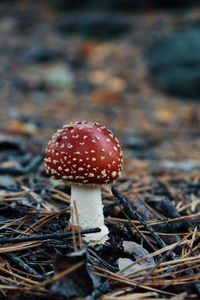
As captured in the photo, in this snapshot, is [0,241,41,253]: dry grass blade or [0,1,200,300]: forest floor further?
[0,241,41,253]: dry grass blade

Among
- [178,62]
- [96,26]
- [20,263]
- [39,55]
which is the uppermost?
[96,26]

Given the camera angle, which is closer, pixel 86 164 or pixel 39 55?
pixel 86 164

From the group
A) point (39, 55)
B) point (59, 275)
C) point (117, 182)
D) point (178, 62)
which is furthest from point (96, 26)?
point (59, 275)

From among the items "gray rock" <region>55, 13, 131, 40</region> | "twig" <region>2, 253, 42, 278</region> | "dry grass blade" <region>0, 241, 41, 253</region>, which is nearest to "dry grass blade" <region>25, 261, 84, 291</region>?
"twig" <region>2, 253, 42, 278</region>

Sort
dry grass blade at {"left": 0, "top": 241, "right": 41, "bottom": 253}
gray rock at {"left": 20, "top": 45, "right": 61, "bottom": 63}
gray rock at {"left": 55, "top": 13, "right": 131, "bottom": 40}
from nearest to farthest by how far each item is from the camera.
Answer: dry grass blade at {"left": 0, "top": 241, "right": 41, "bottom": 253} < gray rock at {"left": 20, "top": 45, "right": 61, "bottom": 63} < gray rock at {"left": 55, "top": 13, "right": 131, "bottom": 40}

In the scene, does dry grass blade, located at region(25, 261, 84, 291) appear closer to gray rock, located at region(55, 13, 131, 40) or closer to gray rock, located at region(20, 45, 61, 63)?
gray rock, located at region(20, 45, 61, 63)

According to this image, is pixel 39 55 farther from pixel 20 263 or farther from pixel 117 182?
pixel 20 263

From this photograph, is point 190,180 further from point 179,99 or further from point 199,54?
point 199,54
